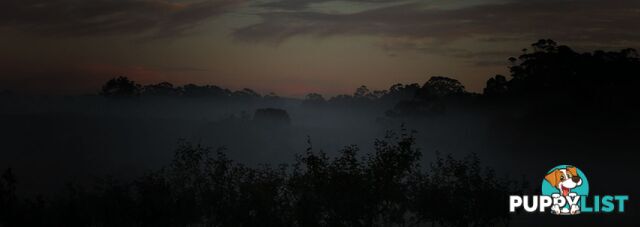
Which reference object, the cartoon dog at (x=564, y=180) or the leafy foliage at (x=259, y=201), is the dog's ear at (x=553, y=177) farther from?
the leafy foliage at (x=259, y=201)

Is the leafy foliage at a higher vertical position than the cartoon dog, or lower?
higher

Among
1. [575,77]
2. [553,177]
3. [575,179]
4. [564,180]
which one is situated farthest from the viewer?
[575,77]

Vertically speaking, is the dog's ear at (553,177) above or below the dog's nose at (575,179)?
above

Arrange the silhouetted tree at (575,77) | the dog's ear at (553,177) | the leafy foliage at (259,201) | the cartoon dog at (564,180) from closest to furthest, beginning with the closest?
the leafy foliage at (259,201)
the dog's ear at (553,177)
the cartoon dog at (564,180)
the silhouetted tree at (575,77)

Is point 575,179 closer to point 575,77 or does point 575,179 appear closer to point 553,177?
point 553,177

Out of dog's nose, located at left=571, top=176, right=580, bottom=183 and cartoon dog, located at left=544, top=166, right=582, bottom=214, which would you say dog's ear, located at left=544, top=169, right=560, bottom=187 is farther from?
dog's nose, located at left=571, top=176, right=580, bottom=183

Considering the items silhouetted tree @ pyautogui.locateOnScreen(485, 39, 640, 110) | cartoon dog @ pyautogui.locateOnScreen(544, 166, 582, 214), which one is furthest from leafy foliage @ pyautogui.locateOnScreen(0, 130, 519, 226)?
silhouetted tree @ pyautogui.locateOnScreen(485, 39, 640, 110)

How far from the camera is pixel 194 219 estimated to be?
5634 centimetres

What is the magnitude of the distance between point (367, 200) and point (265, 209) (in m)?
7.66

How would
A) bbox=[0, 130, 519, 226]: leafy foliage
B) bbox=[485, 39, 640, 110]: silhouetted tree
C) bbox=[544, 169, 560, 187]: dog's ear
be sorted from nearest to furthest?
bbox=[0, 130, 519, 226]: leafy foliage
bbox=[544, 169, 560, 187]: dog's ear
bbox=[485, 39, 640, 110]: silhouetted tree

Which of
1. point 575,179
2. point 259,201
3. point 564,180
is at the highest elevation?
point 259,201

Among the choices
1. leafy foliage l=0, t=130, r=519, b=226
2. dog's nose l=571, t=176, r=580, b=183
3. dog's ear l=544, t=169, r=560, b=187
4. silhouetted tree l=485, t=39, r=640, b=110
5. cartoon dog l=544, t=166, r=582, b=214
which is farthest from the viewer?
silhouetted tree l=485, t=39, r=640, b=110

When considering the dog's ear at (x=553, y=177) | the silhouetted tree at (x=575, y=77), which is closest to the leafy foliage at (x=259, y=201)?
the dog's ear at (x=553, y=177)

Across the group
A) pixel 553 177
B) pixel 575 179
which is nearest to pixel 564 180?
pixel 553 177
